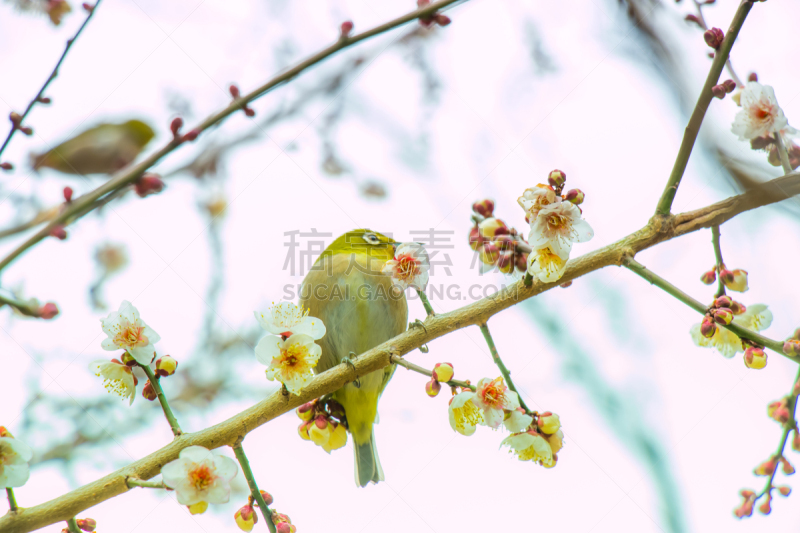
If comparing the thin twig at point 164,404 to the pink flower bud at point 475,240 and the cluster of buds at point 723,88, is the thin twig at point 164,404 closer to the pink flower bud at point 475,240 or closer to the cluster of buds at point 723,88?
the pink flower bud at point 475,240

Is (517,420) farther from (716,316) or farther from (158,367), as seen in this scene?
(158,367)

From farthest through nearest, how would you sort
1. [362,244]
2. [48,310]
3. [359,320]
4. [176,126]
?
[362,244]
[359,320]
[176,126]
[48,310]

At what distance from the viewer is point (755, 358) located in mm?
1764

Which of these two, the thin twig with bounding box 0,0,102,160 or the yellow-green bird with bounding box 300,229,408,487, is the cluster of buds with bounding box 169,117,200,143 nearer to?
the thin twig with bounding box 0,0,102,160

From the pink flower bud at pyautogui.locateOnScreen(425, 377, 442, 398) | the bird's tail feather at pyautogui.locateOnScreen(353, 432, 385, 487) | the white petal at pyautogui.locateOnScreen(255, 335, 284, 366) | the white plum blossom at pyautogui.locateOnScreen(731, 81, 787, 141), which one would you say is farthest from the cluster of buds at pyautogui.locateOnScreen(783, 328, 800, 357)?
the bird's tail feather at pyautogui.locateOnScreen(353, 432, 385, 487)

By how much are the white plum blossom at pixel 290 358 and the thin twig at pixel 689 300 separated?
104 cm

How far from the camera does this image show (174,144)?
1429mm

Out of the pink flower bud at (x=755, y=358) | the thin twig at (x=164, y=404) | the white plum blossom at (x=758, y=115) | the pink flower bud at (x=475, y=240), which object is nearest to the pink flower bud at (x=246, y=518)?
the thin twig at (x=164, y=404)

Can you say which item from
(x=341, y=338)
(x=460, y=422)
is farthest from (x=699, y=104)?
(x=341, y=338)

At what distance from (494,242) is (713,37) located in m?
0.92

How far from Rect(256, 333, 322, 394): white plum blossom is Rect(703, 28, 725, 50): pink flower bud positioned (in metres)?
1.54

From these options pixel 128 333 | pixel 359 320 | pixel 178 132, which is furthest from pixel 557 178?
pixel 359 320

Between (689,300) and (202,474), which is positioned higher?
(202,474)

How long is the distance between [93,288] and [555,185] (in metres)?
3.36
